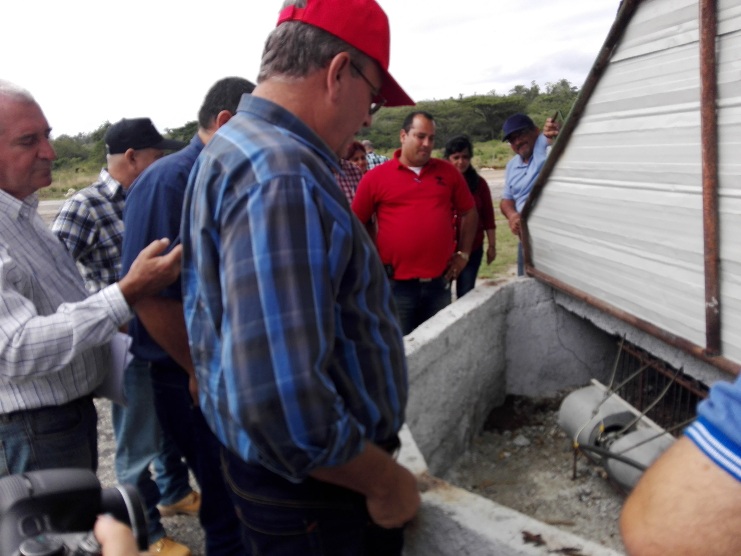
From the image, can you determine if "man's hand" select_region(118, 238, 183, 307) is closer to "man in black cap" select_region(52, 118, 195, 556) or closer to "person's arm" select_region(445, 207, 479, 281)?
"man in black cap" select_region(52, 118, 195, 556)

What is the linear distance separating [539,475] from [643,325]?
3.38 ft

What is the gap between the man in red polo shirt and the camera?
161 inches

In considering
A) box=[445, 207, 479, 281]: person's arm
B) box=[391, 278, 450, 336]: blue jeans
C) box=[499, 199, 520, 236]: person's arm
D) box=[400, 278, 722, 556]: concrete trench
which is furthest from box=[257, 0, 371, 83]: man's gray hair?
box=[499, 199, 520, 236]: person's arm

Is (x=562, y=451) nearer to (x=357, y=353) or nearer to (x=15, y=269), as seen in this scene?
(x=357, y=353)

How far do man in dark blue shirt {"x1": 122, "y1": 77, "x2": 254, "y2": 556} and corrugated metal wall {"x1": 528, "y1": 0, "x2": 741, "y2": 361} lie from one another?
1656 mm

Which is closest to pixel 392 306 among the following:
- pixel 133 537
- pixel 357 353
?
pixel 357 353

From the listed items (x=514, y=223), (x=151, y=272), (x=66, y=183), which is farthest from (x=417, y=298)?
(x=66, y=183)

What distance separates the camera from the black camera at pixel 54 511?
34.7 inches

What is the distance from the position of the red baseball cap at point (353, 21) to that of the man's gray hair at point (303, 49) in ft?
0.04

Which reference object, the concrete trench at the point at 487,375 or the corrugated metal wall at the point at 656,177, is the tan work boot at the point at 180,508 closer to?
the concrete trench at the point at 487,375

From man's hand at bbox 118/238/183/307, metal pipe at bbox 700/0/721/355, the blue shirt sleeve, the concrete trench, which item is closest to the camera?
the blue shirt sleeve

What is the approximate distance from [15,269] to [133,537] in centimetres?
112

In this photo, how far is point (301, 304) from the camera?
112 centimetres

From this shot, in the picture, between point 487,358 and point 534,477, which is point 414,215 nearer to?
point 487,358
